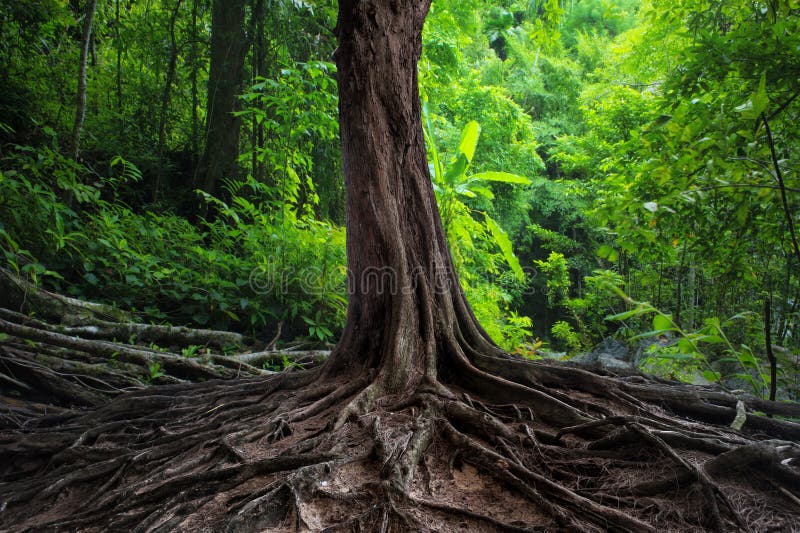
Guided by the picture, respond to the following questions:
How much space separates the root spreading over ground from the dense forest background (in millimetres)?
651

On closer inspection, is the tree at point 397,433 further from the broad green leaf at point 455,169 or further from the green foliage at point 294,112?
the broad green leaf at point 455,169

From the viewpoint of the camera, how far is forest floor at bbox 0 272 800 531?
167cm

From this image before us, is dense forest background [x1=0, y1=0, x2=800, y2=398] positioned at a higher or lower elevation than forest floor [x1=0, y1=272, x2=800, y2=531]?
higher

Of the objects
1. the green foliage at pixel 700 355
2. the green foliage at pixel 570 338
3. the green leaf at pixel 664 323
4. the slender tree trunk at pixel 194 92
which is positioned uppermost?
the slender tree trunk at pixel 194 92

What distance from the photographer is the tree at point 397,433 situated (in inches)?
67.1

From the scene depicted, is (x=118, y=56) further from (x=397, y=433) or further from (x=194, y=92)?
(x=397, y=433)

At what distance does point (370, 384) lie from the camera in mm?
2662

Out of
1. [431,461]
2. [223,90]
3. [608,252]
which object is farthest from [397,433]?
[223,90]

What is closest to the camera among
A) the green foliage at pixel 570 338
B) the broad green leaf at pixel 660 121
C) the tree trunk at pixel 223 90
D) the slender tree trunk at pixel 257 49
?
the broad green leaf at pixel 660 121

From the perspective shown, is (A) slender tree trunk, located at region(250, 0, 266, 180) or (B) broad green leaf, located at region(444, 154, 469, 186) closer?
(B) broad green leaf, located at region(444, 154, 469, 186)

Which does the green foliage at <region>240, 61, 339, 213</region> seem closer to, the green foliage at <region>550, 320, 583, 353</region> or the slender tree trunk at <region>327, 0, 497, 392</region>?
the slender tree trunk at <region>327, 0, 497, 392</region>

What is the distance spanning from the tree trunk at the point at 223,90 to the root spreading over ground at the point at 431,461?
5.16 m

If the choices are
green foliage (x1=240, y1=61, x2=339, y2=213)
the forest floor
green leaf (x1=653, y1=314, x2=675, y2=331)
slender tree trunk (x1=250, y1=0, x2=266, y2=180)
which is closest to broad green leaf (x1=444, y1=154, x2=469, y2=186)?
green foliage (x1=240, y1=61, x2=339, y2=213)

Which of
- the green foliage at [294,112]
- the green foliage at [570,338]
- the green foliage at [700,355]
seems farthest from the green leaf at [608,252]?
the green foliage at [570,338]
